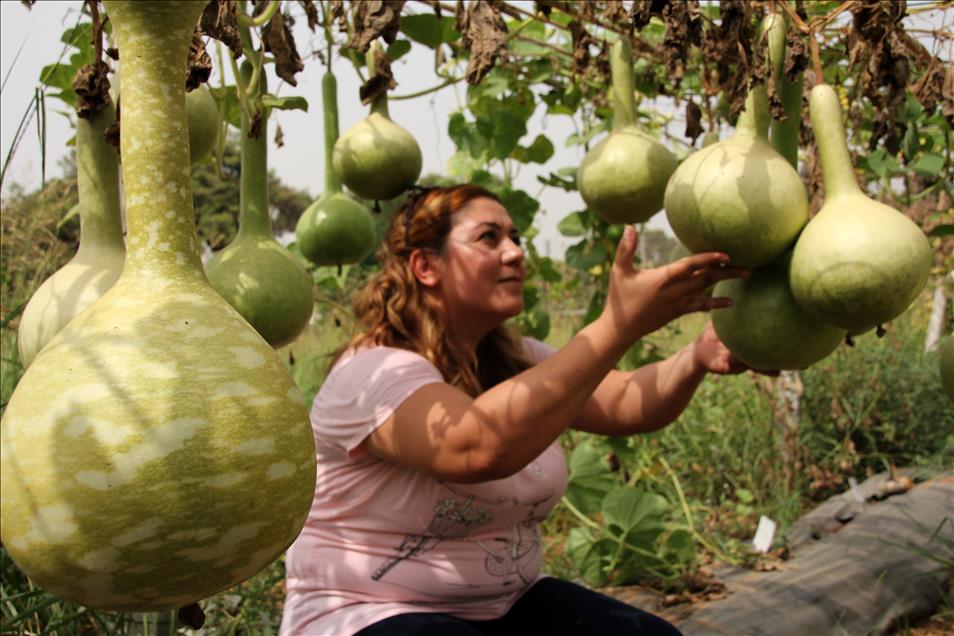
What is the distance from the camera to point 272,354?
0.63m

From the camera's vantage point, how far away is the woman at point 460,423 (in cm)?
161

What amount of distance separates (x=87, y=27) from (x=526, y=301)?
2.13 m

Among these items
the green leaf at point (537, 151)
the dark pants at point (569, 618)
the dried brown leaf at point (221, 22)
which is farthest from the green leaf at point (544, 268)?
the dried brown leaf at point (221, 22)

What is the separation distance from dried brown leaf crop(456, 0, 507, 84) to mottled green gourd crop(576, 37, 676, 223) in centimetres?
37

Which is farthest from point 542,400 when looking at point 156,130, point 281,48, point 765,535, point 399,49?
point 765,535

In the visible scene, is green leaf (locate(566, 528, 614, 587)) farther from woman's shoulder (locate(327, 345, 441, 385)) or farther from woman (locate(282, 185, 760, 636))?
woman's shoulder (locate(327, 345, 441, 385))

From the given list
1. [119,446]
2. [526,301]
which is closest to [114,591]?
[119,446]

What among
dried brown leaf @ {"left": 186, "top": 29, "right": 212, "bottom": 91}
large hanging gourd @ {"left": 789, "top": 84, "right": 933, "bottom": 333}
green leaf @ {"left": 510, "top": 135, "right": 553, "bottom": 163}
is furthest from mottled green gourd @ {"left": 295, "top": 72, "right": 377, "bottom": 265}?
green leaf @ {"left": 510, "top": 135, "right": 553, "bottom": 163}

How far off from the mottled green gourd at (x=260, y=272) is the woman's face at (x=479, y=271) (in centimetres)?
86

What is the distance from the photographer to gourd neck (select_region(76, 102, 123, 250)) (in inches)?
42.0

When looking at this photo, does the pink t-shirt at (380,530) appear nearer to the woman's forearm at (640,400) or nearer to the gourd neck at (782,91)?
the woman's forearm at (640,400)

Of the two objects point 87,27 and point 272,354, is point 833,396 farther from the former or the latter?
point 272,354

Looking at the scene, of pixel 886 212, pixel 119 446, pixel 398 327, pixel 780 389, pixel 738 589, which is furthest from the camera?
pixel 780 389

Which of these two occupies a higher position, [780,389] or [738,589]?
[780,389]
